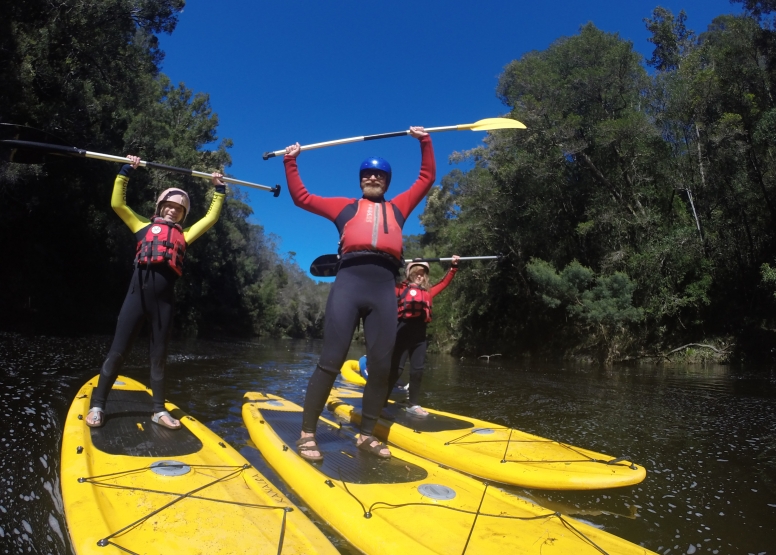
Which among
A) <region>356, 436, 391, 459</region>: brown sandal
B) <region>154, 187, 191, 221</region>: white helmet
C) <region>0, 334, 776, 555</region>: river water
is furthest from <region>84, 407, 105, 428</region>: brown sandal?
<region>356, 436, 391, 459</region>: brown sandal

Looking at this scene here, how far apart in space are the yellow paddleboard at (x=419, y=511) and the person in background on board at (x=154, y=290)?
3.50 ft

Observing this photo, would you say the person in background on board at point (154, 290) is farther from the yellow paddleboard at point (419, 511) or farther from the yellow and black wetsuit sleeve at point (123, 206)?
the yellow paddleboard at point (419, 511)

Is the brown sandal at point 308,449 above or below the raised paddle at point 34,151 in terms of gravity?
below

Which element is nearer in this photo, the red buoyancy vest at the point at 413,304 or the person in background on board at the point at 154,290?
the person in background on board at the point at 154,290

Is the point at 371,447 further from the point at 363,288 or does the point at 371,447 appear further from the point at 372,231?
the point at 372,231

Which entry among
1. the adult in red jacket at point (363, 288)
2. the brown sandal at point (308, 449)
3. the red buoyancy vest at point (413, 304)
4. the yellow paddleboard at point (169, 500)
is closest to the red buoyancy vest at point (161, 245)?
the adult in red jacket at point (363, 288)

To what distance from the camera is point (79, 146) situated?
54.3ft

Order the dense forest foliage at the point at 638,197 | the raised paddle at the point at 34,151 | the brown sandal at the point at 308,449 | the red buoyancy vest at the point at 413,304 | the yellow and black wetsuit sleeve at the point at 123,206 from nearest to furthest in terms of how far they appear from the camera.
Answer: the brown sandal at the point at 308,449, the yellow and black wetsuit sleeve at the point at 123,206, the raised paddle at the point at 34,151, the red buoyancy vest at the point at 413,304, the dense forest foliage at the point at 638,197

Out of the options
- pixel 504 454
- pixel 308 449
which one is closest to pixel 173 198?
pixel 308 449

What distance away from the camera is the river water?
2482 mm

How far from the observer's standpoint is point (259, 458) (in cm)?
344

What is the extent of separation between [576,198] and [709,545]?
67.6 feet

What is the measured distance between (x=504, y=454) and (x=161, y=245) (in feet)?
9.31

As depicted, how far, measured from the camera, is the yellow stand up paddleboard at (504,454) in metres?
3.06
